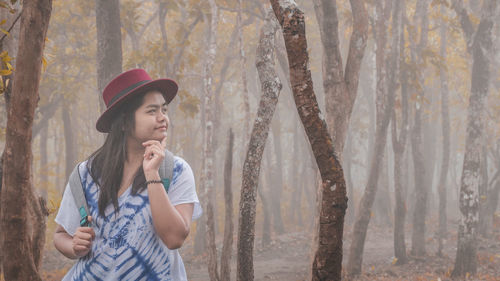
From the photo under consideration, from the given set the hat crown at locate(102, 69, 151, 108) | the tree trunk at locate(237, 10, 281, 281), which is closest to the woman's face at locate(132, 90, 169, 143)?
the hat crown at locate(102, 69, 151, 108)

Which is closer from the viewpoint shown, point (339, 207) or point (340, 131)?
point (339, 207)

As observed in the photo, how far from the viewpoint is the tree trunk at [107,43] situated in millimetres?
7883

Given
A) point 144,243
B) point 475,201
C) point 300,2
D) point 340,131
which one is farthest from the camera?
point 300,2

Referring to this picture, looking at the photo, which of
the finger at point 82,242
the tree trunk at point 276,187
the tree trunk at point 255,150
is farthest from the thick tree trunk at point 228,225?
the tree trunk at point 276,187

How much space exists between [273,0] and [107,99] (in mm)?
1410

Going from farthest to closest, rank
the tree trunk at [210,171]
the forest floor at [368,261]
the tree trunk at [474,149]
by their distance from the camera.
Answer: the forest floor at [368,261] → the tree trunk at [474,149] → the tree trunk at [210,171]

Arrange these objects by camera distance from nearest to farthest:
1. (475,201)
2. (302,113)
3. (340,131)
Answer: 1. (302,113)
2. (340,131)
3. (475,201)

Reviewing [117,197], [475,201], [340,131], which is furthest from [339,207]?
[475,201]

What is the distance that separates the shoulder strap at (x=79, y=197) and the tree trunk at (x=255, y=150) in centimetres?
294

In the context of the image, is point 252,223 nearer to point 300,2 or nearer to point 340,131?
point 340,131

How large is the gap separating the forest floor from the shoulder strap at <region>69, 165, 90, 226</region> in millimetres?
8663

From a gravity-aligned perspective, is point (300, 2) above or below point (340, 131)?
above

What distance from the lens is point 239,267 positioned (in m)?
5.66

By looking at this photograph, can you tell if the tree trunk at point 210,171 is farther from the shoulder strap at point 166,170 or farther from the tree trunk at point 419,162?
the tree trunk at point 419,162
